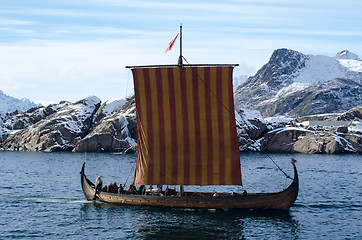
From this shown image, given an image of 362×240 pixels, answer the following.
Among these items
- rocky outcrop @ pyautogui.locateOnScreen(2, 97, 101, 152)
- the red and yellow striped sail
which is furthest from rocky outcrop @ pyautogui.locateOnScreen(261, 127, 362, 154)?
the red and yellow striped sail

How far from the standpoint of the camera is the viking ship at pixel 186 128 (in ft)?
134

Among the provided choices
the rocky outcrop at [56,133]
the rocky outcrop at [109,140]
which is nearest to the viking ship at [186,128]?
the rocky outcrop at [109,140]

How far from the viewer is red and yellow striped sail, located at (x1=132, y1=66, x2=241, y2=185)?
40.9 m

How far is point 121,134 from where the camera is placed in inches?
4894

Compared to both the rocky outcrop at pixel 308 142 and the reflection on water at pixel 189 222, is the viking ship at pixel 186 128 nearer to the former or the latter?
the reflection on water at pixel 189 222

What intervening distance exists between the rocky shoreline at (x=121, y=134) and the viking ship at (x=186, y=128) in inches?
3113

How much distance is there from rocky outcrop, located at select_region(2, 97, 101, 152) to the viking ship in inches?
3617

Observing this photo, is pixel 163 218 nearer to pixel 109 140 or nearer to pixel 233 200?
pixel 233 200

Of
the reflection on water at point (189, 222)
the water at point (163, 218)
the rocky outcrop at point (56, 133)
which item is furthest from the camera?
the rocky outcrop at point (56, 133)

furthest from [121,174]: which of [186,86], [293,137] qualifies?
[293,137]

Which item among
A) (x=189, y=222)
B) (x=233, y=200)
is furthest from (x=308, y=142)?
(x=189, y=222)

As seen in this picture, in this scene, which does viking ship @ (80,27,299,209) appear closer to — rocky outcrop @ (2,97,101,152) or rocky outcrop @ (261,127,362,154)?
rocky outcrop @ (261,127,362,154)

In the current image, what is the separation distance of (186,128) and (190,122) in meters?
0.66

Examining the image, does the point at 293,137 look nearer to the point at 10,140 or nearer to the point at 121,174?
the point at 121,174
